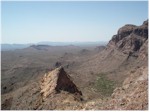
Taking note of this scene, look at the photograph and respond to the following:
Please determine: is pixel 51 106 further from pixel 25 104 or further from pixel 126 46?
pixel 126 46

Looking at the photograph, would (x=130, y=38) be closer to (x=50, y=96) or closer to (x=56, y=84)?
(x=56, y=84)

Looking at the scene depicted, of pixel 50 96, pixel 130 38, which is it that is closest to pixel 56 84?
pixel 50 96

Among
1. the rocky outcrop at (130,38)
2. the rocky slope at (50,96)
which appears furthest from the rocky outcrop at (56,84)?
the rocky outcrop at (130,38)

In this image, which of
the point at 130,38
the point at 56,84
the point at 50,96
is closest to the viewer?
the point at 50,96

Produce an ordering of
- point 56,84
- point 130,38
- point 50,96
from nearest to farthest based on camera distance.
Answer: point 50,96 → point 56,84 → point 130,38

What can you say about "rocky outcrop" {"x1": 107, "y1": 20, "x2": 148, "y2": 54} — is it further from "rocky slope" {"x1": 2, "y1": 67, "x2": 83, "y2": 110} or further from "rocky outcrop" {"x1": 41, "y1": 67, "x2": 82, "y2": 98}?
"rocky slope" {"x1": 2, "y1": 67, "x2": 83, "y2": 110}

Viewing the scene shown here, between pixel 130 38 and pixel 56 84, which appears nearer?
pixel 56 84

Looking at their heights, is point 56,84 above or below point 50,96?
above

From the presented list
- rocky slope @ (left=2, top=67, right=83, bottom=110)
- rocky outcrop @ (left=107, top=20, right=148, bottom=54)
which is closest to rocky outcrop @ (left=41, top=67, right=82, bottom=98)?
rocky slope @ (left=2, top=67, right=83, bottom=110)
